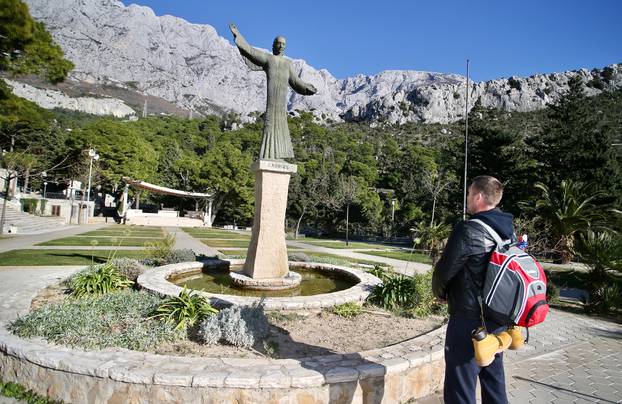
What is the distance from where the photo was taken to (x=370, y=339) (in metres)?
4.64

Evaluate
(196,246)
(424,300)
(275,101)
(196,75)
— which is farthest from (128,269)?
(196,75)

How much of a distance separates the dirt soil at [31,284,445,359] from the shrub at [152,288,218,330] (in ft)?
1.46

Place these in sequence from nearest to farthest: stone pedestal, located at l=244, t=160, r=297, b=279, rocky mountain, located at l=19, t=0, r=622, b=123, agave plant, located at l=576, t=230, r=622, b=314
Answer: stone pedestal, located at l=244, t=160, r=297, b=279
agave plant, located at l=576, t=230, r=622, b=314
rocky mountain, located at l=19, t=0, r=622, b=123

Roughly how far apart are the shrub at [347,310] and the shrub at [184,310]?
1.95m

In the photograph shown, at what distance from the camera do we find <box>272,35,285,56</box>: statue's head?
281 inches

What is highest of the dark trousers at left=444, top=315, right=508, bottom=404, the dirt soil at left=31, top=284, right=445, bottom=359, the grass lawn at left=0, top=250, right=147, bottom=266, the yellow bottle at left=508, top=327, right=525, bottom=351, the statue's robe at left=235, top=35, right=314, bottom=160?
the statue's robe at left=235, top=35, right=314, bottom=160

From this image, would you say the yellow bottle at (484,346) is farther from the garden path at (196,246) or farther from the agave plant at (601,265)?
the garden path at (196,246)

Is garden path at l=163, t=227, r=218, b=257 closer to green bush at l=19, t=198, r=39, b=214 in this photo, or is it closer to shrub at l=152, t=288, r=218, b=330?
shrub at l=152, t=288, r=218, b=330

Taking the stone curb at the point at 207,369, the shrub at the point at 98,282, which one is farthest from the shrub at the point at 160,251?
the stone curb at the point at 207,369

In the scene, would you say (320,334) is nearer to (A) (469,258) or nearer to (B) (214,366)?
(B) (214,366)

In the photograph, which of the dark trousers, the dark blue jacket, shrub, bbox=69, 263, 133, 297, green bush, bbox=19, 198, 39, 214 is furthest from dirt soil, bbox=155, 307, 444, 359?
green bush, bbox=19, 198, 39, 214

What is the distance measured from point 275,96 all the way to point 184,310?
4524mm

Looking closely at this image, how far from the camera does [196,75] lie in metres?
130

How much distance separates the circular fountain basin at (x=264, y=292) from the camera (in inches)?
219
